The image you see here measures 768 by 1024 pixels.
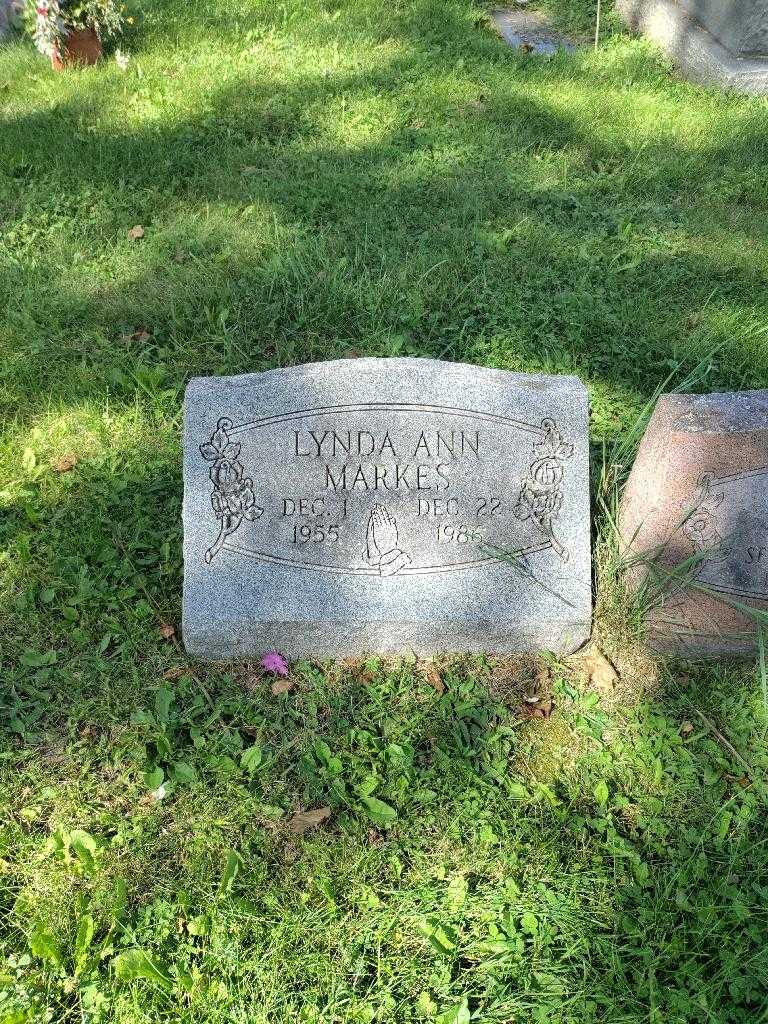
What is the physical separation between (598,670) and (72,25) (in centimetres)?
530

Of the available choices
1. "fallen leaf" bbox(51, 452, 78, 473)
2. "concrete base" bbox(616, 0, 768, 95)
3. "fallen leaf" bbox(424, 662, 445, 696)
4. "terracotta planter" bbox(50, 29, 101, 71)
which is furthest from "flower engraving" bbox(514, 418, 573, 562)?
"terracotta planter" bbox(50, 29, 101, 71)

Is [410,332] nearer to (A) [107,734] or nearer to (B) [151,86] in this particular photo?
(A) [107,734]

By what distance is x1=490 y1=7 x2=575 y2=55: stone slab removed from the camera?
6078 millimetres

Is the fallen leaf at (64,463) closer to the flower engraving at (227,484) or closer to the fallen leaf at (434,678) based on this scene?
the flower engraving at (227,484)

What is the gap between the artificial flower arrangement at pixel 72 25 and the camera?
16.3 feet

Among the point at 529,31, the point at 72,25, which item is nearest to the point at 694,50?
the point at 529,31

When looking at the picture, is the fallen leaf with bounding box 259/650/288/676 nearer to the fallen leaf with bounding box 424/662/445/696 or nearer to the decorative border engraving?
the decorative border engraving

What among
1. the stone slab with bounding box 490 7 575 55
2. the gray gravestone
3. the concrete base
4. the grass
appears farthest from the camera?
the stone slab with bounding box 490 7 575 55

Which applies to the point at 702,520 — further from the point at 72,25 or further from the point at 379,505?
the point at 72,25

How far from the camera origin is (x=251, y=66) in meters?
5.41

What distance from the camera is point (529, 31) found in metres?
6.39

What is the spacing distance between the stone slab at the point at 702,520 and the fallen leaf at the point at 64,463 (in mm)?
2092

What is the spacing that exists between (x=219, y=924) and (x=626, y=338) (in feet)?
9.75

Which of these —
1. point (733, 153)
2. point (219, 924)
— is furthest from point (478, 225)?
point (219, 924)
